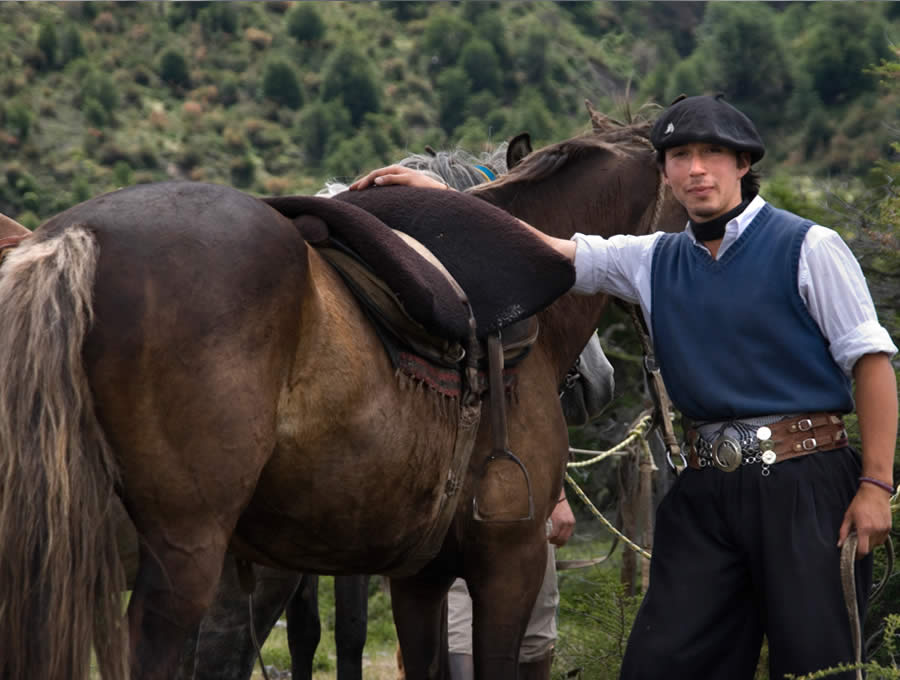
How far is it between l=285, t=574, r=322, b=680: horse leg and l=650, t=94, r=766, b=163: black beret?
2870mm

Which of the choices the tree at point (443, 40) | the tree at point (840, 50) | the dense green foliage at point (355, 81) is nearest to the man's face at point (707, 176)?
the dense green foliage at point (355, 81)

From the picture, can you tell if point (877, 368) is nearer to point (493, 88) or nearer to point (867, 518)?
point (867, 518)

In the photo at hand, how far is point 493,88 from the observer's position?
63688 mm

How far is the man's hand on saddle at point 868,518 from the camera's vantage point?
2939 mm

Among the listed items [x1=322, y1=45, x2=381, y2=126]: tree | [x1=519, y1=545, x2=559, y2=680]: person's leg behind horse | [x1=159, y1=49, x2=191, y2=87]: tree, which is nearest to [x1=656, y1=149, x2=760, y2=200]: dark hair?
[x1=519, y1=545, x2=559, y2=680]: person's leg behind horse

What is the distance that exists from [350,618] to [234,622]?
2.15 ft

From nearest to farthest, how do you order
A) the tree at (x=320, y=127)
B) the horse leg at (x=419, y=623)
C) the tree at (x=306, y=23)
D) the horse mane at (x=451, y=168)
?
the horse leg at (x=419, y=623), the horse mane at (x=451, y=168), the tree at (x=320, y=127), the tree at (x=306, y=23)

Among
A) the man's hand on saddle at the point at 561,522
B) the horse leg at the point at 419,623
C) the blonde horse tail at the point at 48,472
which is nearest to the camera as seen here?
the blonde horse tail at the point at 48,472

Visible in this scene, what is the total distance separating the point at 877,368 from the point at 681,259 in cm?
60

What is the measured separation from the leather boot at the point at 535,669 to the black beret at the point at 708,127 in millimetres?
2299

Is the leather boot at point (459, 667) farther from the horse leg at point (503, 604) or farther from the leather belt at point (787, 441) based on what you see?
the leather belt at point (787, 441)

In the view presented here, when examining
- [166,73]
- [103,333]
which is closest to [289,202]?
[103,333]

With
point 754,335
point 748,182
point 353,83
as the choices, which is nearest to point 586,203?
point 748,182

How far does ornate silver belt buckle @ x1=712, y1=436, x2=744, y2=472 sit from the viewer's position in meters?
3.10
